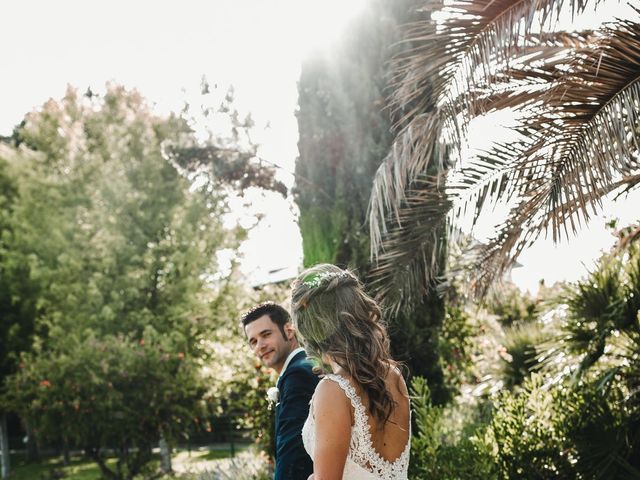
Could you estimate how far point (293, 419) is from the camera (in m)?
3.57

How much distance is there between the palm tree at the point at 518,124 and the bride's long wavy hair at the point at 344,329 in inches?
113

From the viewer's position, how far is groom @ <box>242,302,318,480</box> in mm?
3490

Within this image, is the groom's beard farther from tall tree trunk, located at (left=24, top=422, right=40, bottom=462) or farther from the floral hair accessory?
tall tree trunk, located at (left=24, top=422, right=40, bottom=462)

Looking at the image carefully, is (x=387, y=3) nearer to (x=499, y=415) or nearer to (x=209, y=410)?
(x=499, y=415)

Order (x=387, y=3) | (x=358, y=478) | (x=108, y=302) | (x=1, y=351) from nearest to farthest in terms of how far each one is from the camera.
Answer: (x=358, y=478) < (x=387, y=3) < (x=108, y=302) < (x=1, y=351)

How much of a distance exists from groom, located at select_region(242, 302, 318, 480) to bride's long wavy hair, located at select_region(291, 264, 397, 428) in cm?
78

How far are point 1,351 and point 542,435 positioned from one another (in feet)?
73.2

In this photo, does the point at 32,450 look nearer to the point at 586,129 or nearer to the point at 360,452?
the point at 586,129

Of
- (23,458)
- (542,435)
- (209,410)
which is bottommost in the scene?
(23,458)

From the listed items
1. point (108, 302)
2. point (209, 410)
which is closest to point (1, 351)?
point (108, 302)

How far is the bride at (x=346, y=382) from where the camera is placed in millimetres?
2658

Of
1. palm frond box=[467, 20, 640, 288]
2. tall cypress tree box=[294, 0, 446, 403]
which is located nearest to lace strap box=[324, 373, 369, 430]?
palm frond box=[467, 20, 640, 288]

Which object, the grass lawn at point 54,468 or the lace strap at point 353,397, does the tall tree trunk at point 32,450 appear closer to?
the grass lawn at point 54,468

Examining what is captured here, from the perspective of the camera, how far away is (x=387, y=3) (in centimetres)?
895
